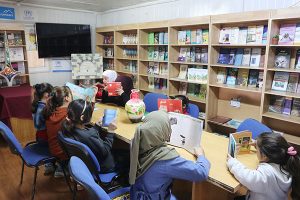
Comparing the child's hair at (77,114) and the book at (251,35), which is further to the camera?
the book at (251,35)

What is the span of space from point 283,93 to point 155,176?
222 centimetres

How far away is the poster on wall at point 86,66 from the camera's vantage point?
5344 mm

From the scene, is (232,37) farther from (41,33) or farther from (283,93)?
(41,33)

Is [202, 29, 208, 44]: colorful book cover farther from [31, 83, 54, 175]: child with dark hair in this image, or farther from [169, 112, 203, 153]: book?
[31, 83, 54, 175]: child with dark hair

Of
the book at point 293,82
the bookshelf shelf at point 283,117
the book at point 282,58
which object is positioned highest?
the book at point 282,58

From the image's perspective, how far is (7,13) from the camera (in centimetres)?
473

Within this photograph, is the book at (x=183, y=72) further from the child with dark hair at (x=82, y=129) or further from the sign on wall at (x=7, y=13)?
the sign on wall at (x=7, y=13)

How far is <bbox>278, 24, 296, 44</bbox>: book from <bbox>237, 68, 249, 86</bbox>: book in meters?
0.64

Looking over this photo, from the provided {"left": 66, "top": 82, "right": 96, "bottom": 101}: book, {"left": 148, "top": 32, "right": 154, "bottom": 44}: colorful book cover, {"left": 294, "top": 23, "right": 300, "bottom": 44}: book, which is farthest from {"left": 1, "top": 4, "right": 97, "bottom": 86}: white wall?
{"left": 294, "top": 23, "right": 300, "bottom": 44}: book

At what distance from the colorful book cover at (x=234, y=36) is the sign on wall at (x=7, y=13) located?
164 inches

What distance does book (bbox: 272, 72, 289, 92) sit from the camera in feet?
9.91

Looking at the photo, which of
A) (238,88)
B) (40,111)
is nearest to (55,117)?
(40,111)

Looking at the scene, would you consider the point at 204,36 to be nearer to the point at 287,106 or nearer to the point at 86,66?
the point at 287,106

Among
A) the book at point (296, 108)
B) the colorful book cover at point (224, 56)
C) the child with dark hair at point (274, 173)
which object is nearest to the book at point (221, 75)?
the colorful book cover at point (224, 56)
